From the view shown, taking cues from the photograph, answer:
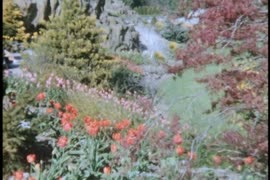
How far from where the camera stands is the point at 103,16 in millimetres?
17641

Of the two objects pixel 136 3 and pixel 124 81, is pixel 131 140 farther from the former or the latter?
pixel 136 3

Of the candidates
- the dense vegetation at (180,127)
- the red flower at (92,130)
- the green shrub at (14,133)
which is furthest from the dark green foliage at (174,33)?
the red flower at (92,130)

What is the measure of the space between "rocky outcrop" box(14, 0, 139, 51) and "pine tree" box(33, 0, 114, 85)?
488 cm

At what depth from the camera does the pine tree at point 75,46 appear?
9.61 m

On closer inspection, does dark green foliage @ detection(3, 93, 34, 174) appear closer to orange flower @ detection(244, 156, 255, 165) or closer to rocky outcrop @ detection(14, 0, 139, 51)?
orange flower @ detection(244, 156, 255, 165)

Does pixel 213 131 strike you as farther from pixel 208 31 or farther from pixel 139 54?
pixel 139 54

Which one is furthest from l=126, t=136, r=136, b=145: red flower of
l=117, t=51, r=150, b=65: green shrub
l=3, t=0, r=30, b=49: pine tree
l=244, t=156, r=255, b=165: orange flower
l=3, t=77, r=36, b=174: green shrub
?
l=117, t=51, r=150, b=65: green shrub

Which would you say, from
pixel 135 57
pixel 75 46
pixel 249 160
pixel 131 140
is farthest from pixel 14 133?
pixel 135 57

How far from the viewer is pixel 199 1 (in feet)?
13.4

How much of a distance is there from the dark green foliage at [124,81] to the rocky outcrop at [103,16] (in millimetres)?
4450

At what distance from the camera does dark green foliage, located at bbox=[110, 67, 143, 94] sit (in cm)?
1011

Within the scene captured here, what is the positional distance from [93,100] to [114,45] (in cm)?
962

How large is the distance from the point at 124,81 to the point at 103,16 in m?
7.54

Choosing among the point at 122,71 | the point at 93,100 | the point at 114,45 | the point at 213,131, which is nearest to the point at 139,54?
the point at 114,45
